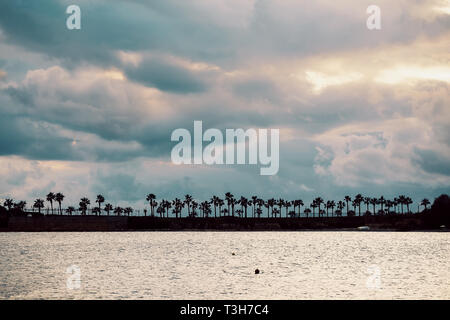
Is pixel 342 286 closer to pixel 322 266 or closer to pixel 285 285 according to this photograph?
pixel 285 285

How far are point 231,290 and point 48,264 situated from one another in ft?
165

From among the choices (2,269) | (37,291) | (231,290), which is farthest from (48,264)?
(231,290)

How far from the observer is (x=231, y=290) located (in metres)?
60.0

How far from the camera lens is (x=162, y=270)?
83.1 metres

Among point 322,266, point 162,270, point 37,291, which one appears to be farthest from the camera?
point 322,266

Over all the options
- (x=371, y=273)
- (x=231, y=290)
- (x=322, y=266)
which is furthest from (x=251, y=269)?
(x=231, y=290)

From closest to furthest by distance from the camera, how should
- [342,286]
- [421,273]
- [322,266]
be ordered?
[342,286] → [421,273] → [322,266]

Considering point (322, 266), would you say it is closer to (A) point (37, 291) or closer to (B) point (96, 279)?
(B) point (96, 279)

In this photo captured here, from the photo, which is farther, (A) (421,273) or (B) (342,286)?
(A) (421,273)
